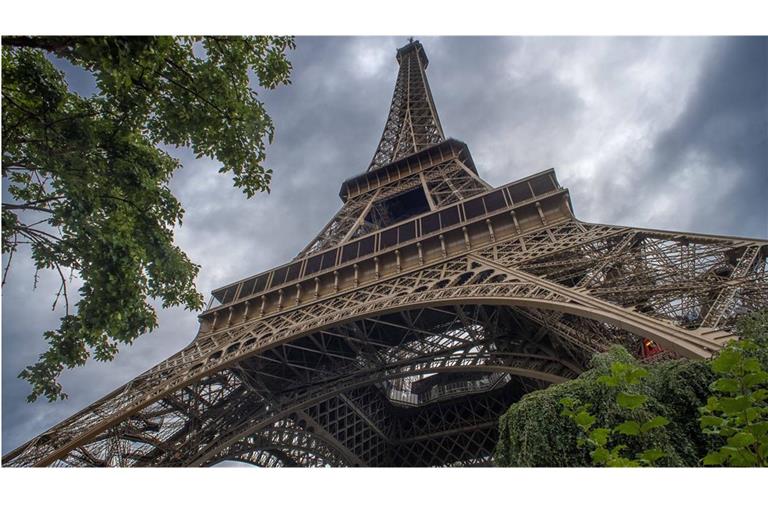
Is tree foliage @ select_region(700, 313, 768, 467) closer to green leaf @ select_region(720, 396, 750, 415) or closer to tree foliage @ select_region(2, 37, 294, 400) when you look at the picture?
green leaf @ select_region(720, 396, 750, 415)

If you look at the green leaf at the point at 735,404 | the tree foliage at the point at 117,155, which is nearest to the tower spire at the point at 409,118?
the tree foliage at the point at 117,155

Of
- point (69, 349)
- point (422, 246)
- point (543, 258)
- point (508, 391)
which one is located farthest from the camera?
point (508, 391)

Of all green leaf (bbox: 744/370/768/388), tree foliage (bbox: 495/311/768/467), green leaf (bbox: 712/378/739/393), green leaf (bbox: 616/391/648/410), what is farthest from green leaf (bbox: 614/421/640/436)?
tree foliage (bbox: 495/311/768/467)

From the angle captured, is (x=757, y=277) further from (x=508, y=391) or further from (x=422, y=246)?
(x=508, y=391)
